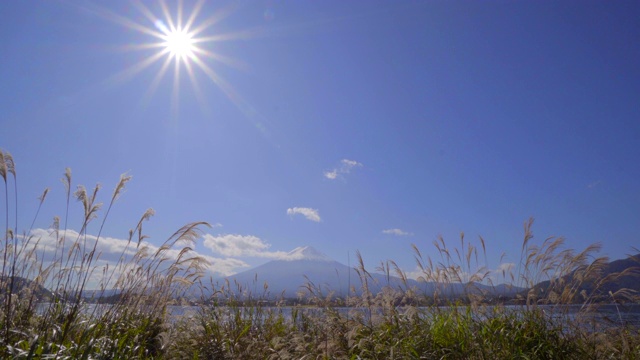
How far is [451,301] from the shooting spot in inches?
252

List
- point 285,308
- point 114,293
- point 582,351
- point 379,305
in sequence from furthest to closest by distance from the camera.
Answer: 1. point 285,308
2. point 379,305
3. point 114,293
4. point 582,351

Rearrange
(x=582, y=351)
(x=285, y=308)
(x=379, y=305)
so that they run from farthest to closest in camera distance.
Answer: (x=285, y=308), (x=379, y=305), (x=582, y=351)

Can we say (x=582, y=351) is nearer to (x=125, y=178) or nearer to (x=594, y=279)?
(x=594, y=279)

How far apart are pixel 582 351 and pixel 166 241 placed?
5.44 metres

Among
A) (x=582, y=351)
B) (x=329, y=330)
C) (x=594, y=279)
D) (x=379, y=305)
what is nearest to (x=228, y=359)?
(x=329, y=330)

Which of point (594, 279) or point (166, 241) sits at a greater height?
point (166, 241)

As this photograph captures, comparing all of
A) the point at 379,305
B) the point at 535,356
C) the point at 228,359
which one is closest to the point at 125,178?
the point at 228,359

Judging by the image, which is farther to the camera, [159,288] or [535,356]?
[159,288]

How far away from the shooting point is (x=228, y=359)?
17.0 ft

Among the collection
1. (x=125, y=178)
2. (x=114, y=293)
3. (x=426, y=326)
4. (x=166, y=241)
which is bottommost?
(x=426, y=326)

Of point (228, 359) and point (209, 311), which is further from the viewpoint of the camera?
point (209, 311)

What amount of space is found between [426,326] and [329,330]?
4.70ft

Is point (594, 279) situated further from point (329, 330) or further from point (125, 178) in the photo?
point (125, 178)

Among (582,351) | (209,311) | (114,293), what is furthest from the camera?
(209,311)
